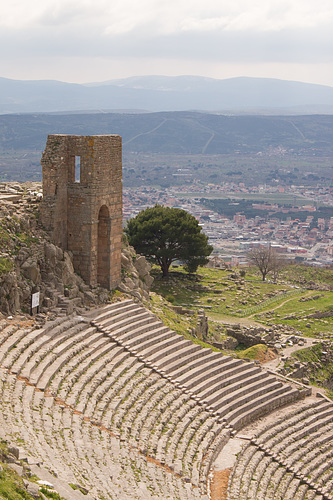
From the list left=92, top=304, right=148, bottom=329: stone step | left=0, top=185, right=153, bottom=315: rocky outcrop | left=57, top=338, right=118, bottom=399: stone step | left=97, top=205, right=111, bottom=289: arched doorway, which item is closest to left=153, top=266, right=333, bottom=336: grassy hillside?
left=97, top=205, right=111, bottom=289: arched doorway

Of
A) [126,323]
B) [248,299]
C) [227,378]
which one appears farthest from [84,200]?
[248,299]

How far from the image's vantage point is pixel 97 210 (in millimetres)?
28359

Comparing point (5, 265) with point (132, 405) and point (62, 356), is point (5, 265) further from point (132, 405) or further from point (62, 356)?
point (132, 405)

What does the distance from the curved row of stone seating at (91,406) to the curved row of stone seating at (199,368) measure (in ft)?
2.10

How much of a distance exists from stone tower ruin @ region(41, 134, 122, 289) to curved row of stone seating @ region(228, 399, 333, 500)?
895cm

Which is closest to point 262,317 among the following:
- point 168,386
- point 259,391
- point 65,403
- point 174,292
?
point 174,292

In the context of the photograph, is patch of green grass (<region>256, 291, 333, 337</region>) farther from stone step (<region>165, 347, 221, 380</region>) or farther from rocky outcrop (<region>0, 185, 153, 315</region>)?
rocky outcrop (<region>0, 185, 153, 315</region>)

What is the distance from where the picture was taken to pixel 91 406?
67.6 ft

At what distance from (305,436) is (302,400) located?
2978mm

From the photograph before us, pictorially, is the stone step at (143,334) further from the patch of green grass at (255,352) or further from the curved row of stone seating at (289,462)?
the patch of green grass at (255,352)

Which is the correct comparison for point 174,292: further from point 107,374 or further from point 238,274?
point 107,374

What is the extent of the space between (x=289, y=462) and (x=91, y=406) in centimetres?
696

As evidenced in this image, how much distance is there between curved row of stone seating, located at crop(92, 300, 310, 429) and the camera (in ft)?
81.6

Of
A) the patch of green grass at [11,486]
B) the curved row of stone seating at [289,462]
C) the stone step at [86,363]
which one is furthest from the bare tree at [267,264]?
the patch of green grass at [11,486]
